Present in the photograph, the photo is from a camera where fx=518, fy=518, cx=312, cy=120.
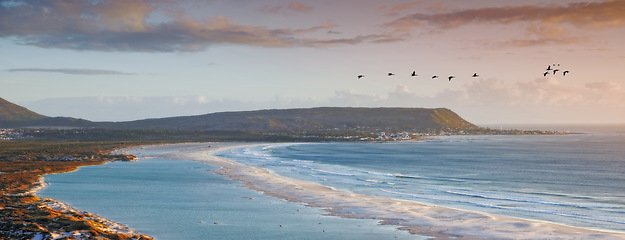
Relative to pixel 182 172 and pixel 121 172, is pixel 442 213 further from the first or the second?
pixel 121 172

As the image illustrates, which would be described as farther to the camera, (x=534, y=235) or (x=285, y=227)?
(x=285, y=227)

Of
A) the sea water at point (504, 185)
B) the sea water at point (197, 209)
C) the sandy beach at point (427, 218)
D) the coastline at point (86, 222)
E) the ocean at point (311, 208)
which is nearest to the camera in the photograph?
the coastline at point (86, 222)

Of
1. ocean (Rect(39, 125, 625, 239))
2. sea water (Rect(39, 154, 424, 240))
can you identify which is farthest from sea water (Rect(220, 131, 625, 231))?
sea water (Rect(39, 154, 424, 240))

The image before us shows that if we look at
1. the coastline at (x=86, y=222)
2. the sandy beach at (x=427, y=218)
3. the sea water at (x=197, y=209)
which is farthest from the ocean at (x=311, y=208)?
the sandy beach at (x=427, y=218)

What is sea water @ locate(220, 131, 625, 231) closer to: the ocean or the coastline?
the ocean

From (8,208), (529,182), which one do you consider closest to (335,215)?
(8,208)

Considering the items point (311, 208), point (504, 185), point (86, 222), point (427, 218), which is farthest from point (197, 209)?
point (504, 185)

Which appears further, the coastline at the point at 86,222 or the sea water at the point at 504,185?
the sea water at the point at 504,185

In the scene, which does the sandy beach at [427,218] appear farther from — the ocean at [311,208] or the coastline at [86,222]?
the coastline at [86,222]

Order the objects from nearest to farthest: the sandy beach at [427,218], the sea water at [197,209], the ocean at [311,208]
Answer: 1. the sandy beach at [427,218]
2. the sea water at [197,209]
3. the ocean at [311,208]
